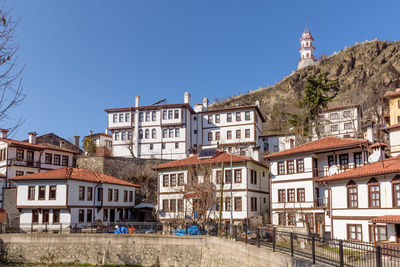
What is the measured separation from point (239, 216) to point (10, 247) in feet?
63.7

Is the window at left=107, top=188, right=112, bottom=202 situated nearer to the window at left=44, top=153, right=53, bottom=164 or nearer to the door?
the window at left=44, top=153, right=53, bottom=164

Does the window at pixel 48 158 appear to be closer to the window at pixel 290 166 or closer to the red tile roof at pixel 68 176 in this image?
the red tile roof at pixel 68 176

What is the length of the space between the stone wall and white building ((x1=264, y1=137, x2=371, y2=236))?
31.6ft

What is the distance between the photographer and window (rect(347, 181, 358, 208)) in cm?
2514

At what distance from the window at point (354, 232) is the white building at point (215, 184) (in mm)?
11220

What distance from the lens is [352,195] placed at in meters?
25.4

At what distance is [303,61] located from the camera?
12900 centimetres

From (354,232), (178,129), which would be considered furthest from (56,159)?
(354,232)

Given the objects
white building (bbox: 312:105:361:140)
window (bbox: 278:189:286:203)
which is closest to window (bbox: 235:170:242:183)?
window (bbox: 278:189:286:203)

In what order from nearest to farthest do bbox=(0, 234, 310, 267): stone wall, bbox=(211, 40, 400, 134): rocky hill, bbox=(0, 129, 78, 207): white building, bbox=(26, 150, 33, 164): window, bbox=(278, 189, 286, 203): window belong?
bbox=(0, 234, 310, 267): stone wall → bbox=(278, 189, 286, 203): window → bbox=(0, 129, 78, 207): white building → bbox=(26, 150, 33, 164): window → bbox=(211, 40, 400, 134): rocky hill

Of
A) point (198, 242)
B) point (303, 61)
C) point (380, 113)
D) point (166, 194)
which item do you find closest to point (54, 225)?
point (166, 194)

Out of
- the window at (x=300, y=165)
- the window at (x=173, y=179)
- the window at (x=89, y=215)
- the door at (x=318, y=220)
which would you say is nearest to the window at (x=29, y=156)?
the window at (x=89, y=215)

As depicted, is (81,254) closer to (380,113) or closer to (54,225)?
(54,225)

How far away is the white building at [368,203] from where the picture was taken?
22.4 metres
